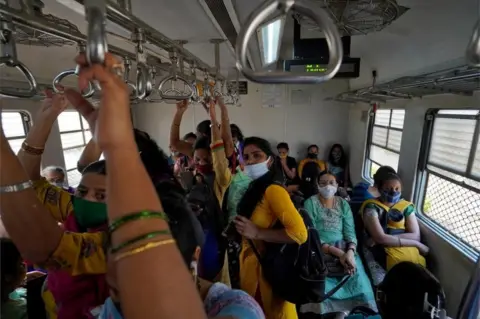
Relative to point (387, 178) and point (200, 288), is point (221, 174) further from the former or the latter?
point (387, 178)

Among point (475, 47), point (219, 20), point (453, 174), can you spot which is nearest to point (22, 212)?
point (475, 47)

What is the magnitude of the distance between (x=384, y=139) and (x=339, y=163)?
1.93 metres

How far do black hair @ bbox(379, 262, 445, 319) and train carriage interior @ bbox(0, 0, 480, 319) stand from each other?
23 cm

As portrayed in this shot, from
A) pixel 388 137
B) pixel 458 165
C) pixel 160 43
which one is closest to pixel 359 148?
pixel 388 137

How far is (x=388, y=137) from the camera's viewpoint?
15.4 ft

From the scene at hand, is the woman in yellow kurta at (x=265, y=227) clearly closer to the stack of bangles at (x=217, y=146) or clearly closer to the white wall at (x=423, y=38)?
the stack of bangles at (x=217, y=146)

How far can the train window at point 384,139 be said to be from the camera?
4321mm

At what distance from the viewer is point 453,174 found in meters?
2.89

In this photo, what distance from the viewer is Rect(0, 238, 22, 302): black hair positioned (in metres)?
0.66

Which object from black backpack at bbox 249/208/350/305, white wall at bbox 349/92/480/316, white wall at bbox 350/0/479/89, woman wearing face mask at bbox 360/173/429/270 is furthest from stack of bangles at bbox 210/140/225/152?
white wall at bbox 349/92/480/316

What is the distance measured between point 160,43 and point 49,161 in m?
3.81

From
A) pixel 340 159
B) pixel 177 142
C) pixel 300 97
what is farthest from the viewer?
pixel 300 97

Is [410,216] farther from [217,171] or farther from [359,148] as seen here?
[359,148]

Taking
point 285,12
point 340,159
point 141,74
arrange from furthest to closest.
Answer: point 340,159
point 141,74
point 285,12
